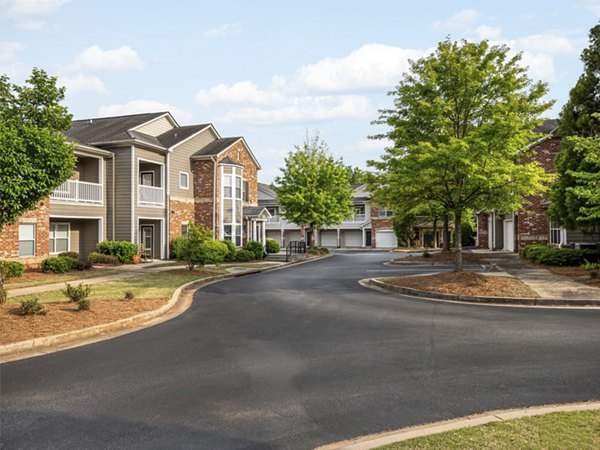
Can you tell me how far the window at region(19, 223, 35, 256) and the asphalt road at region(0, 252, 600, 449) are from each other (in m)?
13.9

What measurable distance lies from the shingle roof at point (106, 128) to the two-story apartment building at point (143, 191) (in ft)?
0.24

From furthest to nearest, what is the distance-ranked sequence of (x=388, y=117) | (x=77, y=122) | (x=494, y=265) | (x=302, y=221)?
(x=302, y=221) < (x=77, y=122) < (x=494, y=265) < (x=388, y=117)

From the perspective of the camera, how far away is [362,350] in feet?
25.8

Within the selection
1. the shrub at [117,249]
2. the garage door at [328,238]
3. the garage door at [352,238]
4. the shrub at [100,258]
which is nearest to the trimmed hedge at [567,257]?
the shrub at [117,249]

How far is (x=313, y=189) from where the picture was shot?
3991 cm

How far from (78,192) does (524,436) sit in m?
24.8

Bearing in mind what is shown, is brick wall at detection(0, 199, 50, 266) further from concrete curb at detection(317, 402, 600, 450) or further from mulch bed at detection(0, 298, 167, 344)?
concrete curb at detection(317, 402, 600, 450)

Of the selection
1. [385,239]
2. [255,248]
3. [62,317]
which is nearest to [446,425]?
[62,317]

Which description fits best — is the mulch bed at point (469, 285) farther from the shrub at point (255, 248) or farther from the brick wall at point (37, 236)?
the shrub at point (255, 248)

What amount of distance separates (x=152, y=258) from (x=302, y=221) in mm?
14417

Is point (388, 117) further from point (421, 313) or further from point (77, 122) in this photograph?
point (77, 122)

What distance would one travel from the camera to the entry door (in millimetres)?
30094

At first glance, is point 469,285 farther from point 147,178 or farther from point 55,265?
point 147,178

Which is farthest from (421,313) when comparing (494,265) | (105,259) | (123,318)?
(105,259)
